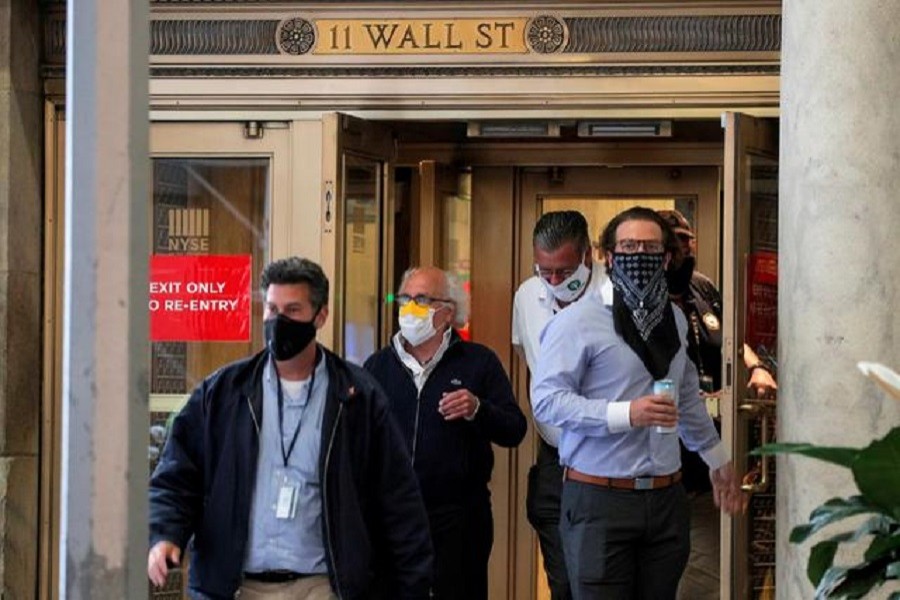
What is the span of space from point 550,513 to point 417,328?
932mm

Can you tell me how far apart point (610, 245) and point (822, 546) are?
12.0 feet

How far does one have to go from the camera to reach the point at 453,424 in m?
7.67

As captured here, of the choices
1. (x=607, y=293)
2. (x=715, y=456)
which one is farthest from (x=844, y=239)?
(x=715, y=456)

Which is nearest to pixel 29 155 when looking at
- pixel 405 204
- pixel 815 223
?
pixel 405 204

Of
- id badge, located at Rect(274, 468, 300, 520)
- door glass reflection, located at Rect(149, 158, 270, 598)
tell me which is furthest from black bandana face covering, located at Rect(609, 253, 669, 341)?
door glass reflection, located at Rect(149, 158, 270, 598)

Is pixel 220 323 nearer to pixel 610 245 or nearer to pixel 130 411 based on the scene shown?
pixel 610 245

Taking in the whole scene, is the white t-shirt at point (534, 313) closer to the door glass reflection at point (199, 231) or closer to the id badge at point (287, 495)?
the door glass reflection at point (199, 231)

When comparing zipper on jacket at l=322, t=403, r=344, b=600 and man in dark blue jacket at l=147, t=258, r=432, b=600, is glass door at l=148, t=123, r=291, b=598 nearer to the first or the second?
man in dark blue jacket at l=147, t=258, r=432, b=600

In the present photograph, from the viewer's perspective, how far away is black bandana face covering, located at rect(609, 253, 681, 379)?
6.88 metres

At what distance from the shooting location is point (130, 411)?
143 inches

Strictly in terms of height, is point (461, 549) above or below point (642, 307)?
below

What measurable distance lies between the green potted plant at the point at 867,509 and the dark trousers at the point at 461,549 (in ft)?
13.7

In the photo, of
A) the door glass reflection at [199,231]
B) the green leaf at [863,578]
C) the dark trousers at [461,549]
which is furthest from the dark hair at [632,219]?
the green leaf at [863,578]

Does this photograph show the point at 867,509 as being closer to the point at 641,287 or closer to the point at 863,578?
the point at 863,578
